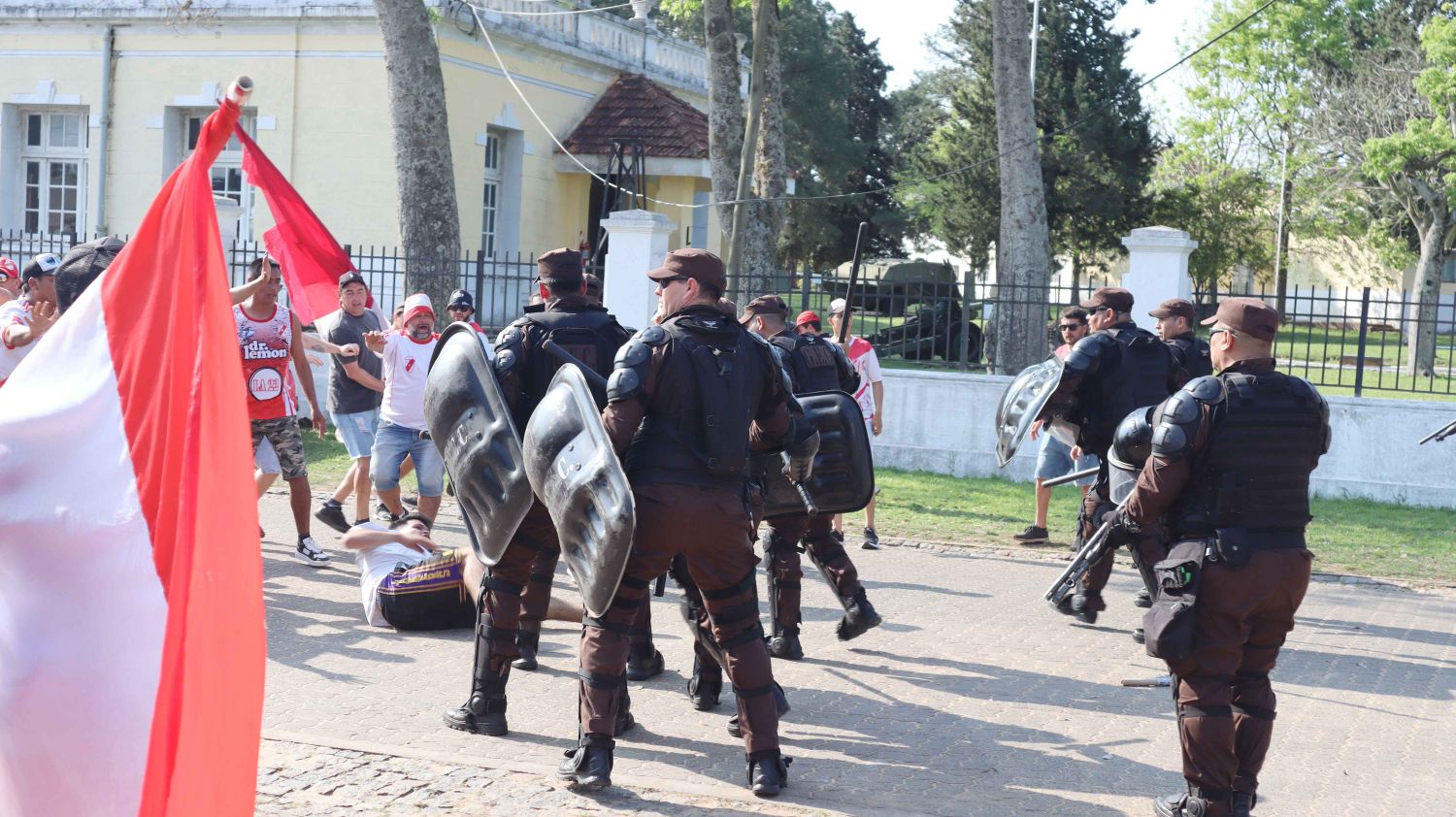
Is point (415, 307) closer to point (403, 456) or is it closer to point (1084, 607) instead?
point (403, 456)

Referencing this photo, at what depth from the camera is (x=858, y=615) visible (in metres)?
7.80

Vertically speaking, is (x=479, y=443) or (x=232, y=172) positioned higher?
(x=232, y=172)

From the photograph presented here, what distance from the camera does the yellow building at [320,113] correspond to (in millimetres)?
22531

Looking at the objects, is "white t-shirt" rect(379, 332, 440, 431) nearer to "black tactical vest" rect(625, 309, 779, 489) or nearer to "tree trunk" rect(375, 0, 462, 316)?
"black tactical vest" rect(625, 309, 779, 489)

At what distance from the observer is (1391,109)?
117 feet

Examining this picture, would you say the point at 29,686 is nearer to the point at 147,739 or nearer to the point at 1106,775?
the point at 147,739

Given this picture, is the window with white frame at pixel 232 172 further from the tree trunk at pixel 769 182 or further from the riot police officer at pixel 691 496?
the riot police officer at pixel 691 496

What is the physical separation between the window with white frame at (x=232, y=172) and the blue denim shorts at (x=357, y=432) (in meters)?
13.1

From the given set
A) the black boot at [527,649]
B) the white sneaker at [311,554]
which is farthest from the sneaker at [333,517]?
the black boot at [527,649]

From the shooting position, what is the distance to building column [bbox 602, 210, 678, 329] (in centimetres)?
1461

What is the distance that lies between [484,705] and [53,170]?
22.2 m

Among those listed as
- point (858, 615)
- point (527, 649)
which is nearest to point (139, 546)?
point (527, 649)

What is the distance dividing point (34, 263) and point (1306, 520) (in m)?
6.12

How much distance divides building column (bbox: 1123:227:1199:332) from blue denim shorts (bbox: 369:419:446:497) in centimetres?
667
